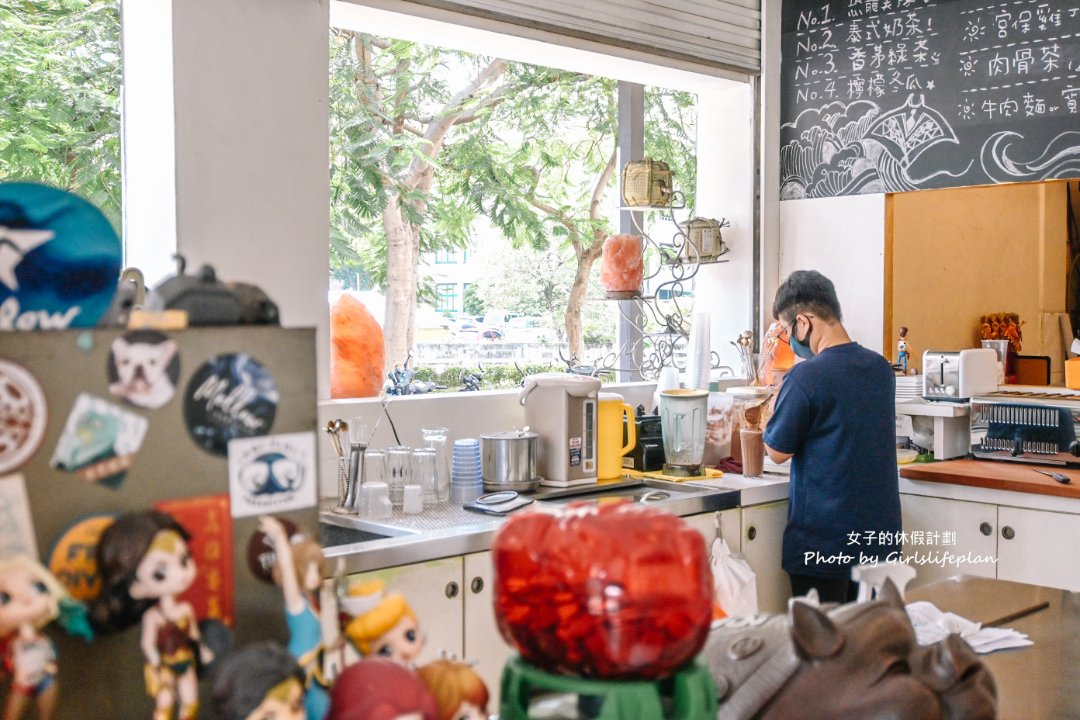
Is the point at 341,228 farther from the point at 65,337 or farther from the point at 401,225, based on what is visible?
the point at 65,337

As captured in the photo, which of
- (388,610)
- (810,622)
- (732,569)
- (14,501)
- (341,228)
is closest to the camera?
(14,501)

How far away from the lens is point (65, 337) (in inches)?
27.7

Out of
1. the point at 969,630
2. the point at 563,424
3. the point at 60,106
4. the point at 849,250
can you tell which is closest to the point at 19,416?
the point at 969,630

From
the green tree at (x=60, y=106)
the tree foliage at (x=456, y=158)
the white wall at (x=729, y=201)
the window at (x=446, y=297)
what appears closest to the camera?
the white wall at (x=729, y=201)

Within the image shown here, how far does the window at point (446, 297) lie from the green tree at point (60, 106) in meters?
2.34

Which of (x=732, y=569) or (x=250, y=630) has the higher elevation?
(x=250, y=630)

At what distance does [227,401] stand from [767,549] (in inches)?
112

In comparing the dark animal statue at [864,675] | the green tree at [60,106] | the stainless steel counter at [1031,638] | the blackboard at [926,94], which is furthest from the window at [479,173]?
the dark animal statue at [864,675]

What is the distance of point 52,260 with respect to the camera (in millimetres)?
785

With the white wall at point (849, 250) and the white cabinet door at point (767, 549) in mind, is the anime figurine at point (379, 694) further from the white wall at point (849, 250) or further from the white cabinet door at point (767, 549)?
the white wall at point (849, 250)

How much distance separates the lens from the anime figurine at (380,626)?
80cm

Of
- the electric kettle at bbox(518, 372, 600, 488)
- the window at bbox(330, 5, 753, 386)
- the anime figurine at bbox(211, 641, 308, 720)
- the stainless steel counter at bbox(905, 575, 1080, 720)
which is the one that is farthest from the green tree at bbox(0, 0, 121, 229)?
the anime figurine at bbox(211, 641, 308, 720)

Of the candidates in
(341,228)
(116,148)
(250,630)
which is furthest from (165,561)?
(341,228)

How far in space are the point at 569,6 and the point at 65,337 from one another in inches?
130
